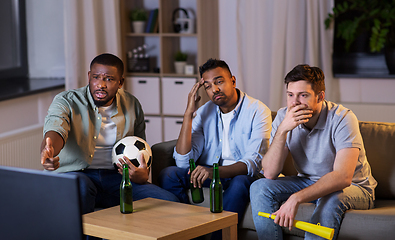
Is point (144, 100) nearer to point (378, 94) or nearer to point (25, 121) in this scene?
point (25, 121)

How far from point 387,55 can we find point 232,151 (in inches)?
77.2

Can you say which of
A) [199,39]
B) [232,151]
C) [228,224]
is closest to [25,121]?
[199,39]

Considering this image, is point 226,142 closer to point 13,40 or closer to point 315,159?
point 315,159

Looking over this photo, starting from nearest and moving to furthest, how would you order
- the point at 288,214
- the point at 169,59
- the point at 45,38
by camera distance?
the point at 288,214 < the point at 45,38 < the point at 169,59

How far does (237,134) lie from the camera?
2.48m

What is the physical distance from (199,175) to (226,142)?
38 cm

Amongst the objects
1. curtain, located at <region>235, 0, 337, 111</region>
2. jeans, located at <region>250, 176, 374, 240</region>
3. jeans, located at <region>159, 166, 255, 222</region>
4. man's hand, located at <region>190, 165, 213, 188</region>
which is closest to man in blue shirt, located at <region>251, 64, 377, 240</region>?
jeans, located at <region>250, 176, 374, 240</region>

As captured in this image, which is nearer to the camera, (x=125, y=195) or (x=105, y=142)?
(x=125, y=195)

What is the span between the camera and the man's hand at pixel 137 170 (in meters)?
2.25

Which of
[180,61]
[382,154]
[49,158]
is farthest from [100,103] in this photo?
[180,61]

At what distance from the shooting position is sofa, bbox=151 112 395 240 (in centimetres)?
194

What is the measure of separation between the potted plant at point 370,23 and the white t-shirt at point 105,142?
2068mm

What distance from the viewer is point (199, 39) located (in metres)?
3.97

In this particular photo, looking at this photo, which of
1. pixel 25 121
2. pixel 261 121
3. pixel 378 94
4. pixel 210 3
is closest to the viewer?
pixel 261 121
